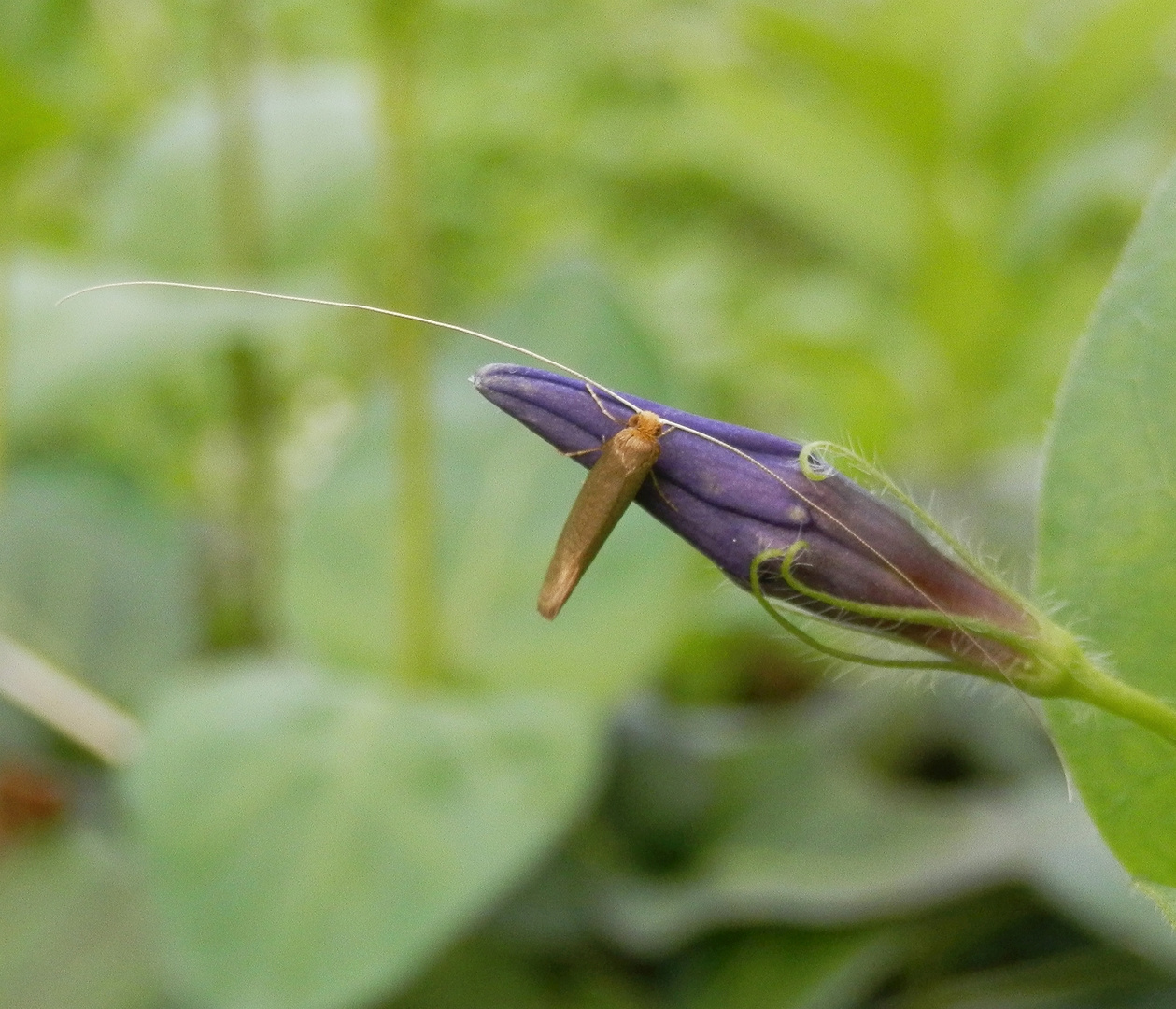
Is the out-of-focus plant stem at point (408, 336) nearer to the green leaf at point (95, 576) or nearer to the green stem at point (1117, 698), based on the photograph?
the green leaf at point (95, 576)

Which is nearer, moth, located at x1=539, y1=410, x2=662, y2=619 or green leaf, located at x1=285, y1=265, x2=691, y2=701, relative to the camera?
moth, located at x1=539, y1=410, x2=662, y2=619

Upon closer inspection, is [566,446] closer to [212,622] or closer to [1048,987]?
[1048,987]

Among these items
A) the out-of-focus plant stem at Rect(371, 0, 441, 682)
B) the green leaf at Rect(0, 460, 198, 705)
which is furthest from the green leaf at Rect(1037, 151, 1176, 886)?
the green leaf at Rect(0, 460, 198, 705)

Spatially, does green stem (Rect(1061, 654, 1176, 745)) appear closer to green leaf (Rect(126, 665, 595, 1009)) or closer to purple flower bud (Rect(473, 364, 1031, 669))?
purple flower bud (Rect(473, 364, 1031, 669))

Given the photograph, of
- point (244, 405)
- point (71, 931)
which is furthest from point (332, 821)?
point (244, 405)

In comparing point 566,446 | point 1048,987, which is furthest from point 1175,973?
point 566,446

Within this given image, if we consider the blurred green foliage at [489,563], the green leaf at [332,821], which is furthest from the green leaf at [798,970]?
the green leaf at [332,821]
